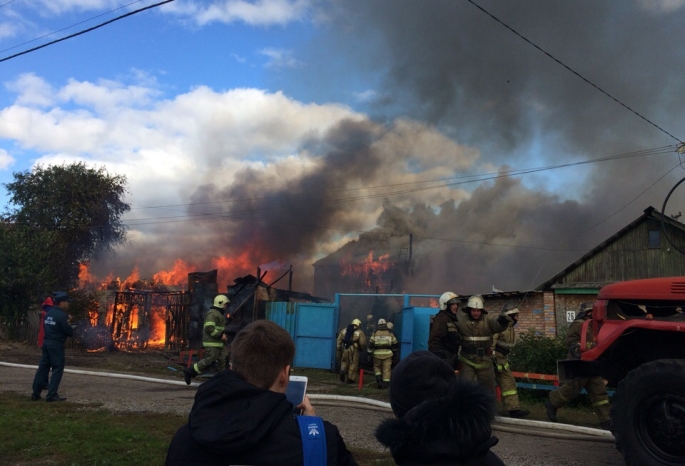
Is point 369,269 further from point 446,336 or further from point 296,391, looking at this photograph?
point 296,391

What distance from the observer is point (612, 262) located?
22969 millimetres

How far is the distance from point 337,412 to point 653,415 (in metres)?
4.43

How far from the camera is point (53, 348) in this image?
841cm

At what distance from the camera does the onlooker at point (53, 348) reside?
834 cm

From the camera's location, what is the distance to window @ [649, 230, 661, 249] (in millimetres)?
22656

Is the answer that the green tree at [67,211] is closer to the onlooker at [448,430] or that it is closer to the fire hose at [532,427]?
the fire hose at [532,427]

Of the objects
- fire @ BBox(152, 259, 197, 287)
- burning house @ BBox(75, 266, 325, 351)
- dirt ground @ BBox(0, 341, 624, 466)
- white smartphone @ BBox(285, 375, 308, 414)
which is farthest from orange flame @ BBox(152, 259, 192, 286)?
white smartphone @ BBox(285, 375, 308, 414)

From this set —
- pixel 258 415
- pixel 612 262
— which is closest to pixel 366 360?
pixel 612 262

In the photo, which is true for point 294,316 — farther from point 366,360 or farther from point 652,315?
point 652,315

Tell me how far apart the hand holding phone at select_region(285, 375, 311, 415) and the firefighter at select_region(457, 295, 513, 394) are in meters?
5.48

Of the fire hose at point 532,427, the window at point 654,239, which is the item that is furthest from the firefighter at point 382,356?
the window at point 654,239

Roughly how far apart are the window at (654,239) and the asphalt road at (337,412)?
19243 mm

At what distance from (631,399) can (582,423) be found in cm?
343

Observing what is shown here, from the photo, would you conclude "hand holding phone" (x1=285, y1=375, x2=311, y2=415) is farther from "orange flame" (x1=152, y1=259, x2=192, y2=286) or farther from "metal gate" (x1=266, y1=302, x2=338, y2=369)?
"orange flame" (x1=152, y1=259, x2=192, y2=286)
